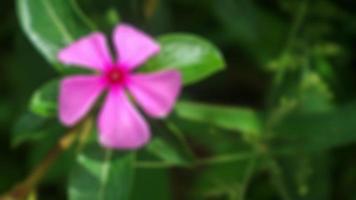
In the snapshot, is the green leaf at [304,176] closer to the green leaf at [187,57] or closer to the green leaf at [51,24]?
the green leaf at [187,57]

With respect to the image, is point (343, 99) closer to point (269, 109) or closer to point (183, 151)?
point (269, 109)

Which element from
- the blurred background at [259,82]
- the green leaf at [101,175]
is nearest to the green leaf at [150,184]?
the blurred background at [259,82]

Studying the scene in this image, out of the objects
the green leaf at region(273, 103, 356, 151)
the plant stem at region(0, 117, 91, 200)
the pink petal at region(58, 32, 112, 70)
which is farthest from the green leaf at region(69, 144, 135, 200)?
the green leaf at region(273, 103, 356, 151)

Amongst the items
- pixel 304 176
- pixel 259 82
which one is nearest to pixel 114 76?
pixel 304 176

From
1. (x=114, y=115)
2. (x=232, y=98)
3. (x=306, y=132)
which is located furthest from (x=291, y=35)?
(x=114, y=115)

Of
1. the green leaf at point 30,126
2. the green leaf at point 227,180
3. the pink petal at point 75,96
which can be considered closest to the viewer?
the pink petal at point 75,96
